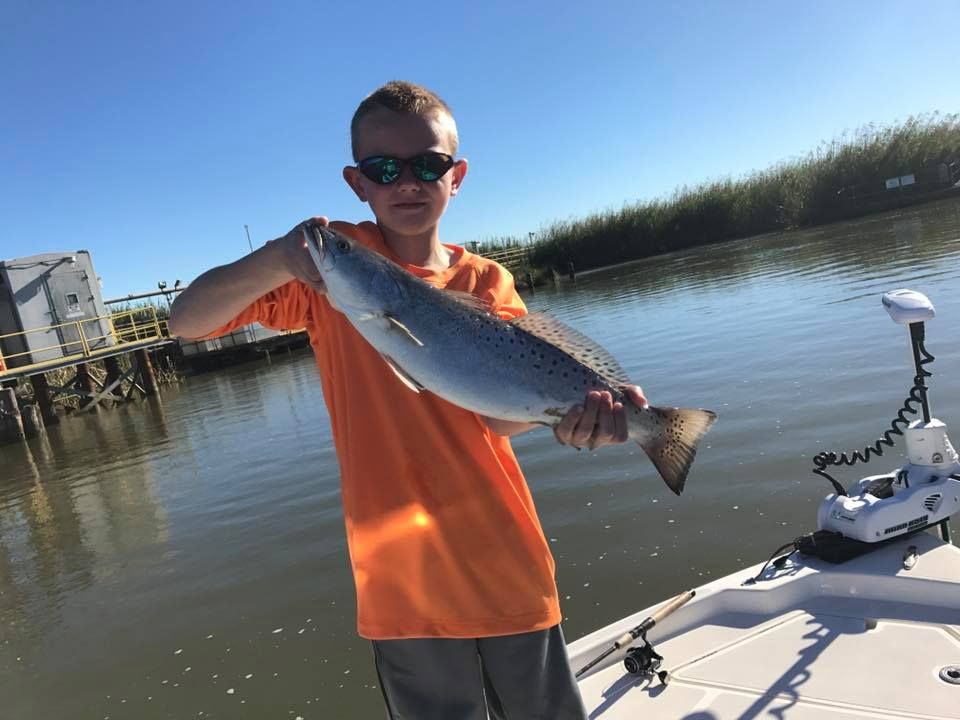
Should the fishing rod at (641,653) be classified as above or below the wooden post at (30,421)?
below

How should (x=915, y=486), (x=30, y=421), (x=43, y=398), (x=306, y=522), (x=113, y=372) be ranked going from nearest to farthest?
1. (x=915, y=486)
2. (x=306, y=522)
3. (x=30, y=421)
4. (x=43, y=398)
5. (x=113, y=372)

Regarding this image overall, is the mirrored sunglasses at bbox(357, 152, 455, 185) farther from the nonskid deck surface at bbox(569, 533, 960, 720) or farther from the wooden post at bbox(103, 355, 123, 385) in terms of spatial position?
the wooden post at bbox(103, 355, 123, 385)

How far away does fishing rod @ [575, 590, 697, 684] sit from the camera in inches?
131

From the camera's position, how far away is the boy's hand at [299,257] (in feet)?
7.16

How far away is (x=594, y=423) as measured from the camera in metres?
2.21

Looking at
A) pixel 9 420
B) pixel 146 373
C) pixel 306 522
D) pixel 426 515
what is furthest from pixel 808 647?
pixel 146 373

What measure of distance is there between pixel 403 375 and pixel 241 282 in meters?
0.64

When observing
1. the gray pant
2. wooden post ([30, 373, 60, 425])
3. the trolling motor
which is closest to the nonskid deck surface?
the trolling motor

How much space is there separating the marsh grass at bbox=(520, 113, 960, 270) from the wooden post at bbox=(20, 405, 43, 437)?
4123 centimetres

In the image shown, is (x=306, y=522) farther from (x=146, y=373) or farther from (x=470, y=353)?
(x=146, y=373)

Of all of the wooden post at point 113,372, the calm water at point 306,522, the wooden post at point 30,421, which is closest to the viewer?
the calm water at point 306,522

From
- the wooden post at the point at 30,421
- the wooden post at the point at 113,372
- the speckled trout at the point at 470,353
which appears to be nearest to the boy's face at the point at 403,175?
the speckled trout at the point at 470,353

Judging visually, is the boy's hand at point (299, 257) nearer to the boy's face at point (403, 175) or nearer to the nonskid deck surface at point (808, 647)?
the boy's face at point (403, 175)

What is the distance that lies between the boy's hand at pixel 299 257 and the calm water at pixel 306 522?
3746 millimetres
